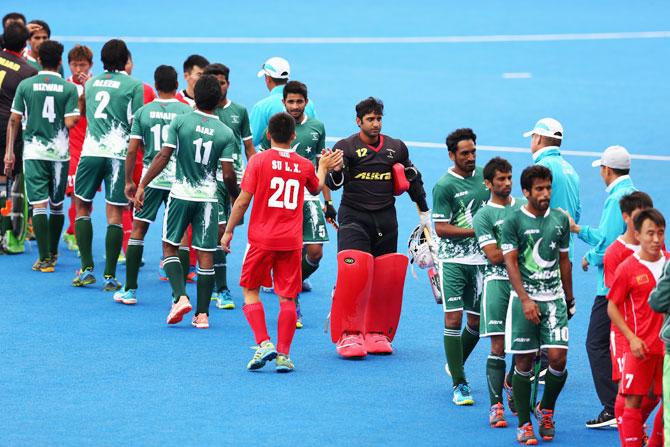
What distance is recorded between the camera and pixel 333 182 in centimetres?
1170

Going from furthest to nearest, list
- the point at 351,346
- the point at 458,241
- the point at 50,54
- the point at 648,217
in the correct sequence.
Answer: the point at 50,54 < the point at 351,346 < the point at 458,241 < the point at 648,217

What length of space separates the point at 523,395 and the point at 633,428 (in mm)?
974

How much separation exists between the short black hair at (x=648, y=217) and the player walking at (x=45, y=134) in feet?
24.6

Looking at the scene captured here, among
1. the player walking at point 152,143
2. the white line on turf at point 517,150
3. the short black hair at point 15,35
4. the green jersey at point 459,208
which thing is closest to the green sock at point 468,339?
the green jersey at point 459,208

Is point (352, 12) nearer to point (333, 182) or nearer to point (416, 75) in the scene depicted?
point (416, 75)

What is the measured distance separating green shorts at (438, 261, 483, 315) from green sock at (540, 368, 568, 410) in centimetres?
127

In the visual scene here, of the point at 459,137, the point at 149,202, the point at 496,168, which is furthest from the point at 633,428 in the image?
the point at 149,202

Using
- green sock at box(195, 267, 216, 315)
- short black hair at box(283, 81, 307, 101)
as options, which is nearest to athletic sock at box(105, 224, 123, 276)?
green sock at box(195, 267, 216, 315)

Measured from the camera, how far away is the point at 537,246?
948 centimetres

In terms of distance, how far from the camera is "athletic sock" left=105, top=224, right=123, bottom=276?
13.9 meters

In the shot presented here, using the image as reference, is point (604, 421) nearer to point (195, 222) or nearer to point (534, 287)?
point (534, 287)

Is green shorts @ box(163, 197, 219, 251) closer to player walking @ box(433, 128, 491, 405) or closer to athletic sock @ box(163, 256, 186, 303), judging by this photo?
athletic sock @ box(163, 256, 186, 303)

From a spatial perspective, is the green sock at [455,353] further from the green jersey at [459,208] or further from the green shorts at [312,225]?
the green shorts at [312,225]

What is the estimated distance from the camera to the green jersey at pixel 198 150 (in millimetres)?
12266
